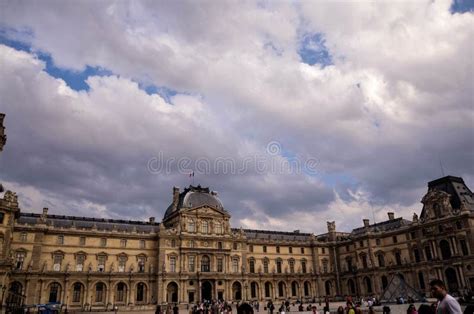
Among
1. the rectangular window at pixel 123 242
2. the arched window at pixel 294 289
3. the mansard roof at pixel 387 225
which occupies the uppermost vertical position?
the mansard roof at pixel 387 225

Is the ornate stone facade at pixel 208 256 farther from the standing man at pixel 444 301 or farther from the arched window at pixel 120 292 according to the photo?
the standing man at pixel 444 301

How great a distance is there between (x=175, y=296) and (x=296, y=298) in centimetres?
2732

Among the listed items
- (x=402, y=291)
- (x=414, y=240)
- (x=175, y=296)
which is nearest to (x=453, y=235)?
(x=414, y=240)

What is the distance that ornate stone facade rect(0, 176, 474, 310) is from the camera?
200ft

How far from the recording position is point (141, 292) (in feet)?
222

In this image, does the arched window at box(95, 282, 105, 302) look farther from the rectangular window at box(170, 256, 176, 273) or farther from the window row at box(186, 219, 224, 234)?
the window row at box(186, 219, 224, 234)

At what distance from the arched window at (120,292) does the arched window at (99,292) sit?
7.59ft

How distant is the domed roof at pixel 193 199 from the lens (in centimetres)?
7688

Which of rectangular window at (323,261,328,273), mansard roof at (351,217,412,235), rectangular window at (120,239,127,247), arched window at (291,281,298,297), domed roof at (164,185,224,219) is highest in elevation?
domed roof at (164,185,224,219)

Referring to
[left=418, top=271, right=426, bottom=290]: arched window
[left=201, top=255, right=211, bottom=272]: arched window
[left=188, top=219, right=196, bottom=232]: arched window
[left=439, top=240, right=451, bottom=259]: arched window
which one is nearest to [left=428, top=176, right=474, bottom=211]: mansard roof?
[left=439, top=240, right=451, bottom=259]: arched window

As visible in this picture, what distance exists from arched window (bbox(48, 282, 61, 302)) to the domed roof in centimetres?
2467

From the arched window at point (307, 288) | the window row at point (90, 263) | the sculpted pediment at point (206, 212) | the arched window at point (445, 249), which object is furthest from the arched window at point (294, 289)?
the window row at point (90, 263)

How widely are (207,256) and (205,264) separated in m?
1.54

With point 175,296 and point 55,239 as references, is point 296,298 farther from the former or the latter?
point 55,239
